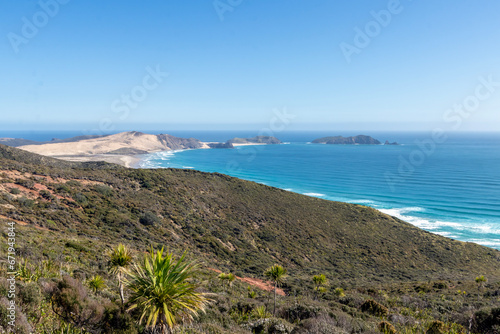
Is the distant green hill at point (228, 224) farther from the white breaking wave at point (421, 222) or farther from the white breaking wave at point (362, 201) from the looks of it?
the white breaking wave at point (362, 201)

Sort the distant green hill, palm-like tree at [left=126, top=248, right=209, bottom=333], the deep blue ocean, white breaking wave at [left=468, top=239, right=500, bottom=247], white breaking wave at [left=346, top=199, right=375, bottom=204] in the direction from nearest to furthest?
palm-like tree at [left=126, top=248, right=209, bottom=333], the distant green hill, white breaking wave at [left=468, top=239, right=500, bottom=247], the deep blue ocean, white breaking wave at [left=346, top=199, right=375, bottom=204]

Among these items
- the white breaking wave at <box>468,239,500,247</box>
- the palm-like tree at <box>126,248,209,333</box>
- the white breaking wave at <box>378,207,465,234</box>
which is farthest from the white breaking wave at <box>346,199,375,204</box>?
the palm-like tree at <box>126,248,209,333</box>

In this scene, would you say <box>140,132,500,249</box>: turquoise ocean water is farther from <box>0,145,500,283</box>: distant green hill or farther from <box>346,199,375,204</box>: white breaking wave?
<box>0,145,500,283</box>: distant green hill

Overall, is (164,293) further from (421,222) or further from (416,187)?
(416,187)

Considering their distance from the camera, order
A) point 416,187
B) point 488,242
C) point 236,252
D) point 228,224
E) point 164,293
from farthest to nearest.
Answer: point 416,187, point 488,242, point 228,224, point 236,252, point 164,293

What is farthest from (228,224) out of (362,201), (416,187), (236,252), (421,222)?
(416,187)

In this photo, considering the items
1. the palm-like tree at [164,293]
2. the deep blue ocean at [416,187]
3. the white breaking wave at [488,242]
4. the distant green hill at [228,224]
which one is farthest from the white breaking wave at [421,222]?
the palm-like tree at [164,293]

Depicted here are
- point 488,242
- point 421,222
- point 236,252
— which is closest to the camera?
point 236,252
